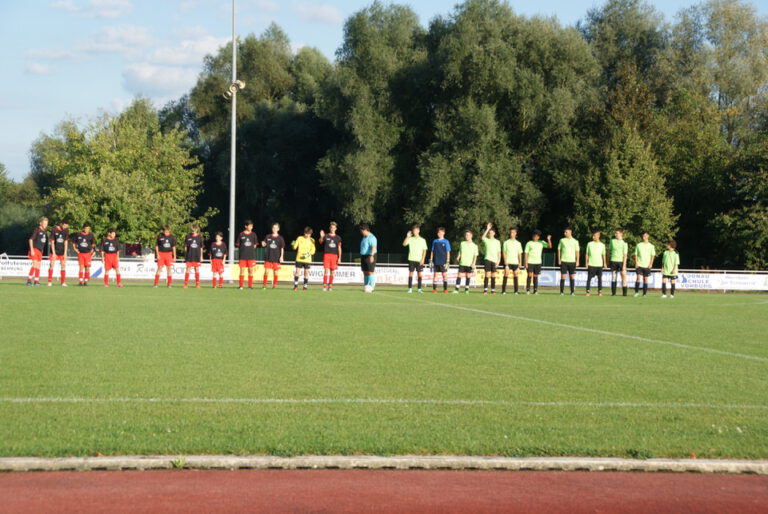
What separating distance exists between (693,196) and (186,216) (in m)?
34.0

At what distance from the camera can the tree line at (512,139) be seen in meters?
49.1

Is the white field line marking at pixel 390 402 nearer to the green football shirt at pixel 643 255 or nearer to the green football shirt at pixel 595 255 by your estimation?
the green football shirt at pixel 595 255

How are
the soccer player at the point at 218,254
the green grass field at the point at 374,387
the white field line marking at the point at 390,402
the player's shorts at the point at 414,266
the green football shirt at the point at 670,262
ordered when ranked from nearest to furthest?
the green grass field at the point at 374,387, the white field line marking at the point at 390,402, the player's shorts at the point at 414,266, the soccer player at the point at 218,254, the green football shirt at the point at 670,262

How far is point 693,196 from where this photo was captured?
54.2 meters

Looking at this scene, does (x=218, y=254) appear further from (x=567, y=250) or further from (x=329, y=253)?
(x=567, y=250)

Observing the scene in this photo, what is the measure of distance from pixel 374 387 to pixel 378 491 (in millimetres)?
3229

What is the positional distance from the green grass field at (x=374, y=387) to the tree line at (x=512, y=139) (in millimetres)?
34649

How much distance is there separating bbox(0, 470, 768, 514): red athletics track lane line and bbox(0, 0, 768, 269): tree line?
43.4 metres

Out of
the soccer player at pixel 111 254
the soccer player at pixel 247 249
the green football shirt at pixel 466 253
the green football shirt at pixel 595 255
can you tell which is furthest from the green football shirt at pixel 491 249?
the soccer player at pixel 111 254

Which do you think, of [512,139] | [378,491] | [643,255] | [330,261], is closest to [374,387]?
[378,491]

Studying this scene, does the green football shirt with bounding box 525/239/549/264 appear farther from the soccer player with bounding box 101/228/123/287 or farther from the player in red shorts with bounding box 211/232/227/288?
the soccer player with bounding box 101/228/123/287

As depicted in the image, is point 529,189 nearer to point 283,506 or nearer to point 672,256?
point 672,256

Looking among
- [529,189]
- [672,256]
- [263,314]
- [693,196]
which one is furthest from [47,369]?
[693,196]

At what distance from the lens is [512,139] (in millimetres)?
51875
